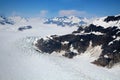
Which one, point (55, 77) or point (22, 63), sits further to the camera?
point (22, 63)

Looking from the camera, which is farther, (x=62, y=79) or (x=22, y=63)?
(x=22, y=63)

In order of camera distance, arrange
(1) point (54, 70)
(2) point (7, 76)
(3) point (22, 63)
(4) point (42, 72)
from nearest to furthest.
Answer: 1. (2) point (7, 76)
2. (4) point (42, 72)
3. (1) point (54, 70)
4. (3) point (22, 63)

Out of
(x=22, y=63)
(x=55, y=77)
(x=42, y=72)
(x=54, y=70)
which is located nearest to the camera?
(x=55, y=77)

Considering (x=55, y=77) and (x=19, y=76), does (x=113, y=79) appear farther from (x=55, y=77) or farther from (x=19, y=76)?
(x=19, y=76)

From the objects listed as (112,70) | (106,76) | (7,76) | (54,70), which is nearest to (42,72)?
(54,70)

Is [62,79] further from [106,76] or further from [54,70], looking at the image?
[106,76]

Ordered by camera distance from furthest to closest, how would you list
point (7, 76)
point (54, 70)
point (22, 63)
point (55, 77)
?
point (22, 63), point (54, 70), point (55, 77), point (7, 76)

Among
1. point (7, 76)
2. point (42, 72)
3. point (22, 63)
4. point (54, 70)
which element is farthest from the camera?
point (22, 63)

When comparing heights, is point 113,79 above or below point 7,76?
below

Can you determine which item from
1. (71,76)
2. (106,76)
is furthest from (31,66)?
(106,76)
